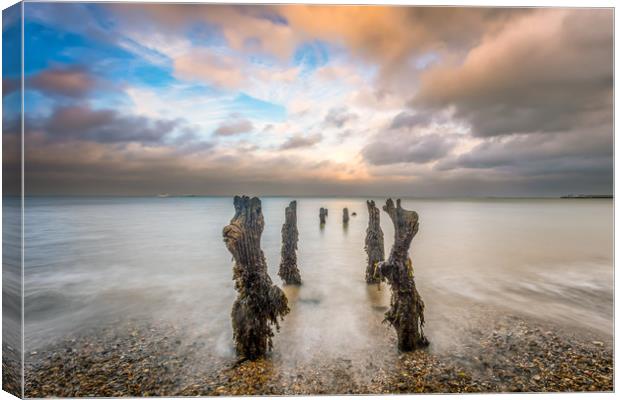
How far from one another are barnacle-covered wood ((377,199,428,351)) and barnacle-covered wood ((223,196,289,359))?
1.72 m

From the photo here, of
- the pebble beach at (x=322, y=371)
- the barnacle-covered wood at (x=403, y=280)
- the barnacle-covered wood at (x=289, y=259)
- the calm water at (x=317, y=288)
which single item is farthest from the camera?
the barnacle-covered wood at (x=289, y=259)

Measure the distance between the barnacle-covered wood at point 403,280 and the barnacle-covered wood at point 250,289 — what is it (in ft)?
5.65

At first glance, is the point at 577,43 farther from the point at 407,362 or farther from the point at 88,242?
the point at 88,242

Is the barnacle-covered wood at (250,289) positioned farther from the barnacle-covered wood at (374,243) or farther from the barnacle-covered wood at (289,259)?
the barnacle-covered wood at (374,243)

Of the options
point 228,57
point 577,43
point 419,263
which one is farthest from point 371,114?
point 419,263

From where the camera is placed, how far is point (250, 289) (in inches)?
173

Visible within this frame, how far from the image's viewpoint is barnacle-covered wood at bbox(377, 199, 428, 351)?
447 cm

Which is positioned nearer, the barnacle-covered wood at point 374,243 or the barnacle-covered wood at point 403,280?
the barnacle-covered wood at point 403,280

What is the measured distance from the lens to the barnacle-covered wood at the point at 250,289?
4285mm

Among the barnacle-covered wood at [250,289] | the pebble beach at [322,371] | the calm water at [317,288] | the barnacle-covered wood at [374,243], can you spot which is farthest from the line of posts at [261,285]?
the barnacle-covered wood at [374,243]

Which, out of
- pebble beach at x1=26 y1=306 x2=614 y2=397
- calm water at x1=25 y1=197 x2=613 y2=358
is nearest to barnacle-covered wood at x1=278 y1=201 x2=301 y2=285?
calm water at x1=25 y1=197 x2=613 y2=358

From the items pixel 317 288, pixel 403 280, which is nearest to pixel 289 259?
pixel 317 288

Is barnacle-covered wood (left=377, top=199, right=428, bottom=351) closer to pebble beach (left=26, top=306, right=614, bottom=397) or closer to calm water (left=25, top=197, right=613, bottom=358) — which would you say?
pebble beach (left=26, top=306, right=614, bottom=397)

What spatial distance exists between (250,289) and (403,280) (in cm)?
233
